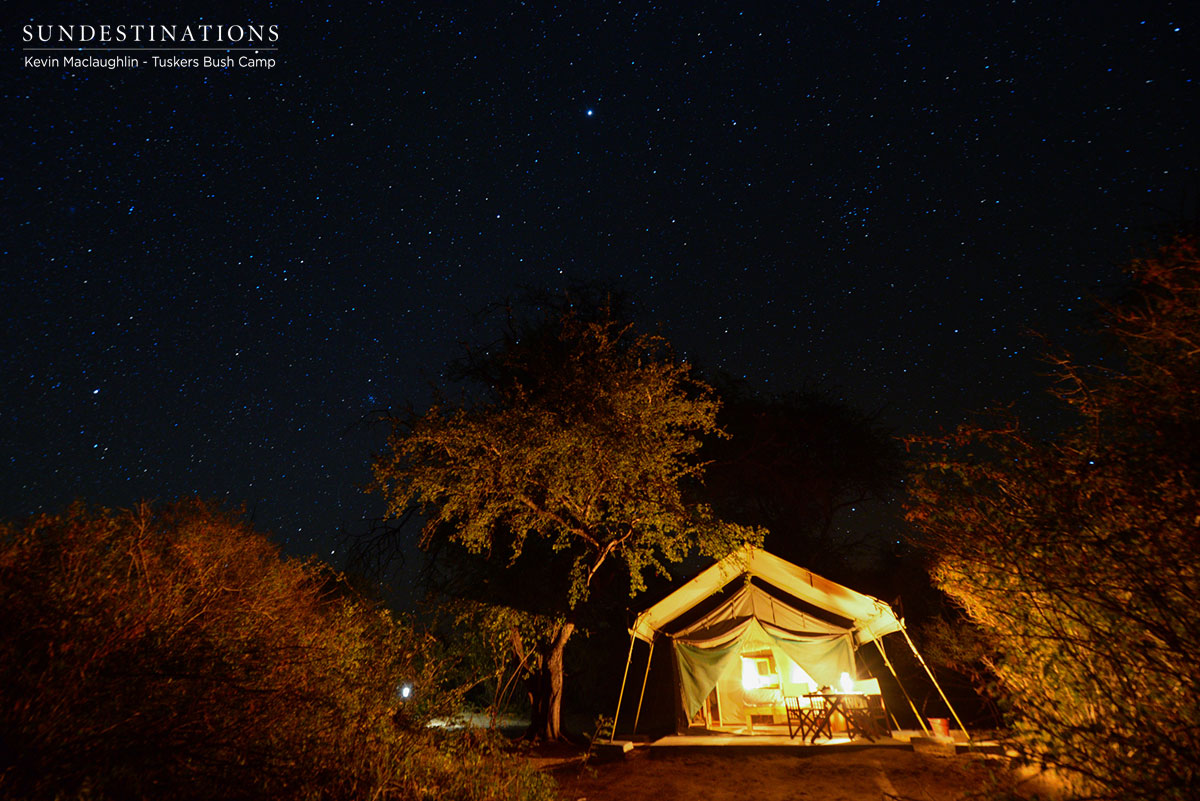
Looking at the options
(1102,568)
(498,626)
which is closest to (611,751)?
(498,626)

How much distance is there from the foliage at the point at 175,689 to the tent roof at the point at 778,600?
18.6 feet

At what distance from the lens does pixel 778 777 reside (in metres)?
7.05

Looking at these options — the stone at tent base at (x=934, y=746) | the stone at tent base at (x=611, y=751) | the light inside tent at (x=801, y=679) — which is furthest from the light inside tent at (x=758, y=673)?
the stone at tent base at (x=611, y=751)

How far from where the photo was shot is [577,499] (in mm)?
9719

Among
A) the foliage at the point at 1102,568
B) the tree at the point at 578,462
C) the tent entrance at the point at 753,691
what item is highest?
the tree at the point at 578,462

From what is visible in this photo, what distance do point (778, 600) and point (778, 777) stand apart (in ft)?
13.2

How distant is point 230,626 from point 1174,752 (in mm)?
6824

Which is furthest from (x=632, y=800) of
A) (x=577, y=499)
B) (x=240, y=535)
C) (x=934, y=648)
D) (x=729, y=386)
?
(x=729, y=386)

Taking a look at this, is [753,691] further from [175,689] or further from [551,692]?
[175,689]

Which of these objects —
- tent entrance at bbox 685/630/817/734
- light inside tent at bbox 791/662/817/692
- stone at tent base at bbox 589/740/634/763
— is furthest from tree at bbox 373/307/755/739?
light inside tent at bbox 791/662/817/692

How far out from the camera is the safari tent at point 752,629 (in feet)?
33.0

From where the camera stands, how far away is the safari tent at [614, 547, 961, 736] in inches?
396

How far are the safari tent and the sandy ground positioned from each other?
209 cm

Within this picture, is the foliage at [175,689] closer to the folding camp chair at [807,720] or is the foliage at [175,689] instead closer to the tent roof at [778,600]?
the tent roof at [778,600]
